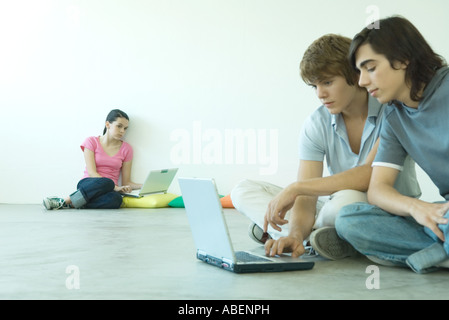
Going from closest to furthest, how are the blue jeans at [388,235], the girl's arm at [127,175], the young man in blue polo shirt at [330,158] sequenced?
the blue jeans at [388,235]
the young man in blue polo shirt at [330,158]
the girl's arm at [127,175]

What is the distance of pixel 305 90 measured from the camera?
14.9 ft

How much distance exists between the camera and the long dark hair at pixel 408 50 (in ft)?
5.17

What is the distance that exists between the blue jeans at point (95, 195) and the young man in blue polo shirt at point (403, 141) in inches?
110

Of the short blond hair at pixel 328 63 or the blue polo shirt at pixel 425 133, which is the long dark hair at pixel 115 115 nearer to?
the short blond hair at pixel 328 63

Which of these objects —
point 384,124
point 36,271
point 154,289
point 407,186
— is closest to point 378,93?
point 384,124

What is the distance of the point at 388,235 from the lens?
65.1 inches

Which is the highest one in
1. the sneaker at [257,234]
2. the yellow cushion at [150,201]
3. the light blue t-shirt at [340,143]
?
the light blue t-shirt at [340,143]

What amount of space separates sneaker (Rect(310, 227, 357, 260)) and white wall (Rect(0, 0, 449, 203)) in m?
2.65

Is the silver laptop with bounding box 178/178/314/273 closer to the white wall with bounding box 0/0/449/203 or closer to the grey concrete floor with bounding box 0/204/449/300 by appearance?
the grey concrete floor with bounding box 0/204/449/300

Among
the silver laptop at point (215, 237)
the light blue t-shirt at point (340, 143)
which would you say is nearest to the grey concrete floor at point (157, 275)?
the silver laptop at point (215, 237)

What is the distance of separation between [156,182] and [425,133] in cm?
295
